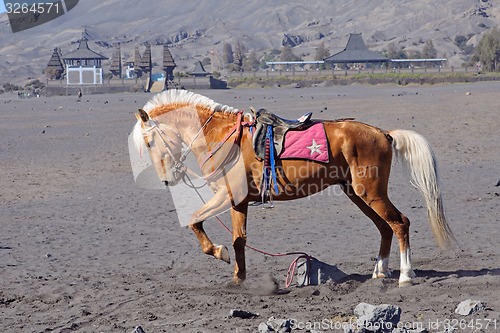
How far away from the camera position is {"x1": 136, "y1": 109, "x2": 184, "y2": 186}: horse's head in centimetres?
906

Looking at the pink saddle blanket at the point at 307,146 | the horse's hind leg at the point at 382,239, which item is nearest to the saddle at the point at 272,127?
the pink saddle blanket at the point at 307,146

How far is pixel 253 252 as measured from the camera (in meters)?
10.5

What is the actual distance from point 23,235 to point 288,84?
77121mm

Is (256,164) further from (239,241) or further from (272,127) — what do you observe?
(239,241)

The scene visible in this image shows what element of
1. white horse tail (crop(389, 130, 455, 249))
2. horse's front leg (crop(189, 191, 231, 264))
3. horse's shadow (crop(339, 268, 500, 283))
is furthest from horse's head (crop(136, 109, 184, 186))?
white horse tail (crop(389, 130, 455, 249))

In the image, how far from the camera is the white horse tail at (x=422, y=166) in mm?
9133

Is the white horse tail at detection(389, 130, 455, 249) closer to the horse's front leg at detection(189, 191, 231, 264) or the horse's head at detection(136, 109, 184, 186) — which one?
the horse's front leg at detection(189, 191, 231, 264)

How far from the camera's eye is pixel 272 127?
29.2 feet

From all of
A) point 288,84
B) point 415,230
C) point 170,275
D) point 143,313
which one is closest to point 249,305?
point 143,313

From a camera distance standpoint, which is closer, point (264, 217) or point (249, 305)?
point (249, 305)

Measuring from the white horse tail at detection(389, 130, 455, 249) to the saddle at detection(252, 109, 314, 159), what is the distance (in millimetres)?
1000

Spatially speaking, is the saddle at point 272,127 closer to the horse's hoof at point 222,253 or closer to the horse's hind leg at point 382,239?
the horse's hind leg at point 382,239

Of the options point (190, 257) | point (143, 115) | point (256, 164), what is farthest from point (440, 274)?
point (143, 115)

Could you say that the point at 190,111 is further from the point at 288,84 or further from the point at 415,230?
the point at 288,84
